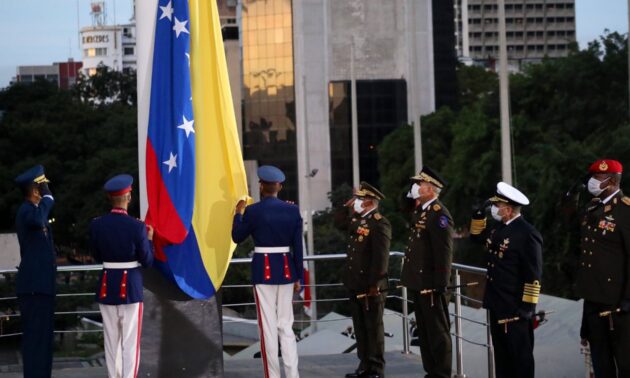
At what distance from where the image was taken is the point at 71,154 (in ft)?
241

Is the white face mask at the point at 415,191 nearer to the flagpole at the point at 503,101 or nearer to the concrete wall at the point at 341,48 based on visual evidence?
the flagpole at the point at 503,101

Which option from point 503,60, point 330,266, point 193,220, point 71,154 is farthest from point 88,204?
point 193,220

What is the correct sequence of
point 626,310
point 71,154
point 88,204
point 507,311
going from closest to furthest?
point 626,310, point 507,311, point 88,204, point 71,154

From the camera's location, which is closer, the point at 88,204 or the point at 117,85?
the point at 88,204

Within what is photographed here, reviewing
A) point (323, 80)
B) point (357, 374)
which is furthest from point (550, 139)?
point (323, 80)

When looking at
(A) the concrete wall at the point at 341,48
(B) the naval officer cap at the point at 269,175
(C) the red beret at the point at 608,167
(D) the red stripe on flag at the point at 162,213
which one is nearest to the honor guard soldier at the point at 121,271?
(D) the red stripe on flag at the point at 162,213

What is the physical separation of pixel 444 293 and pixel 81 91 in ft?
278

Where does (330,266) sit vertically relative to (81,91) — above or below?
below

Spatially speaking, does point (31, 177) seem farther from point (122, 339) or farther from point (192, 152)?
point (122, 339)

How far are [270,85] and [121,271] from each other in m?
77.6

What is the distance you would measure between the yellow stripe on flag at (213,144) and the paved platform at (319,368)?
1696 millimetres

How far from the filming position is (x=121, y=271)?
35.8ft

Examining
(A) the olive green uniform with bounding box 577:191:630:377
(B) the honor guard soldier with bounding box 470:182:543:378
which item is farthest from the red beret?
(B) the honor guard soldier with bounding box 470:182:543:378

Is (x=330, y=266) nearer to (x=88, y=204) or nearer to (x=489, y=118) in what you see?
(x=489, y=118)
